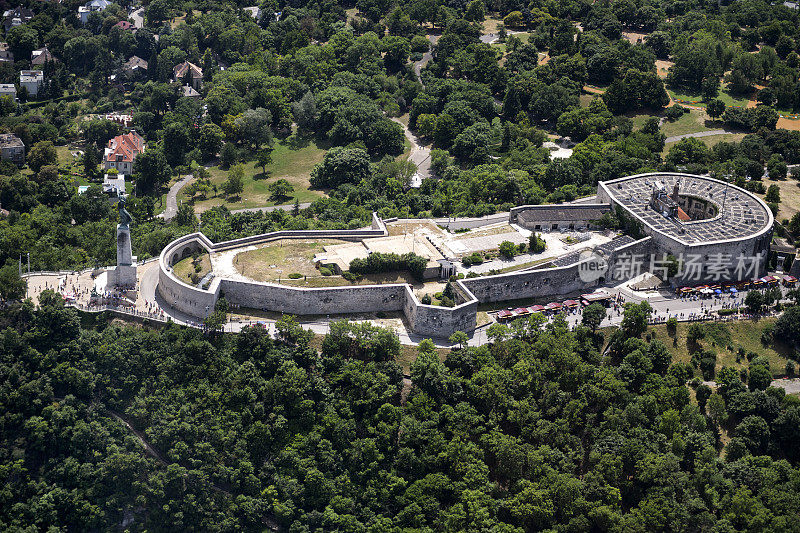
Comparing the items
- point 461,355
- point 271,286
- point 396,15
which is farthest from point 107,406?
point 396,15

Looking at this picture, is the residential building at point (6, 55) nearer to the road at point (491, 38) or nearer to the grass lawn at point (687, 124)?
the road at point (491, 38)

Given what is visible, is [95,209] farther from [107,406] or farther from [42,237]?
[107,406]

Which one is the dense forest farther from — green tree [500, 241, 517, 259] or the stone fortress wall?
green tree [500, 241, 517, 259]

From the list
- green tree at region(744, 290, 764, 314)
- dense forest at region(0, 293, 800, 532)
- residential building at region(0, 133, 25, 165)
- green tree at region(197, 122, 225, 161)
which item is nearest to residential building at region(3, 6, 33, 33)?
residential building at region(0, 133, 25, 165)

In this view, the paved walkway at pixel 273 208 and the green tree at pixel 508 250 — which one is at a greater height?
the green tree at pixel 508 250

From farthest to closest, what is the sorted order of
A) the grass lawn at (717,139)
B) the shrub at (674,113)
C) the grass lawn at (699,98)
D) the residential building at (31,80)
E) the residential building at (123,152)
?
the residential building at (31,80), the grass lawn at (699,98), the shrub at (674,113), the residential building at (123,152), the grass lawn at (717,139)

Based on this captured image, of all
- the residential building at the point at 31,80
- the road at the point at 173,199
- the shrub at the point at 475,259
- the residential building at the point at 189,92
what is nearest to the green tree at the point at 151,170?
the road at the point at 173,199

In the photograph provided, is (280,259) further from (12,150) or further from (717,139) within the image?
(717,139)
